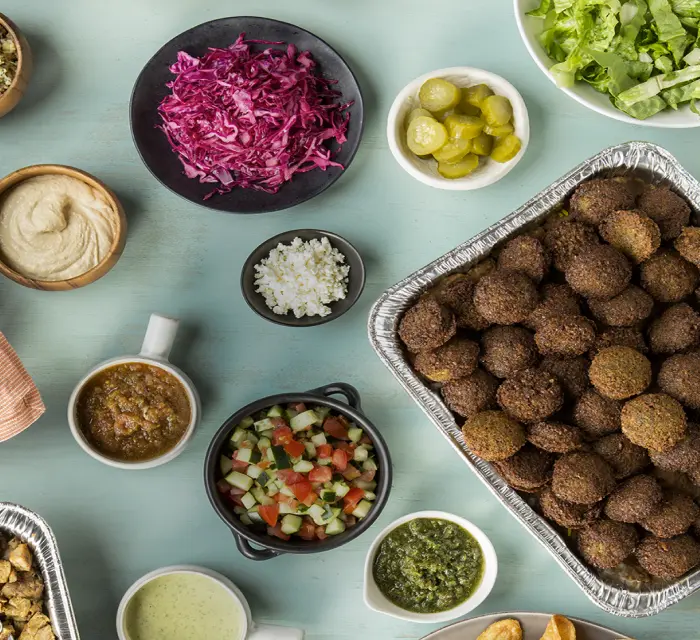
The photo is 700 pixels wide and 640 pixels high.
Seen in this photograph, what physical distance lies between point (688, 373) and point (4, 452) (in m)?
2.37

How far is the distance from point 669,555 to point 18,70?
8.68 feet

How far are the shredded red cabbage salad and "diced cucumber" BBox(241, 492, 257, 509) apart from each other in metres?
1.05

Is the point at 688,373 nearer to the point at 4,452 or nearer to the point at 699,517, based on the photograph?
the point at 699,517

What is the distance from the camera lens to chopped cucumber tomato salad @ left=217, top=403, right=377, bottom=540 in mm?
2684

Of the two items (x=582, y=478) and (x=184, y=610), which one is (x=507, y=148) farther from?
(x=184, y=610)

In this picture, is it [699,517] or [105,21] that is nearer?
[699,517]

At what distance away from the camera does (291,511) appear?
2693 millimetres

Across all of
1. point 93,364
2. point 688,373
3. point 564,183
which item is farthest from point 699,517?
point 93,364

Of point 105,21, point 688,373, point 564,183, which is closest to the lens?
point 688,373

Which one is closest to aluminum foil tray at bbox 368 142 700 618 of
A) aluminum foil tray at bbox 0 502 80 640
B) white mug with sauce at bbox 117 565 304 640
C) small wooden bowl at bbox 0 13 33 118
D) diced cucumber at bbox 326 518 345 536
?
diced cucumber at bbox 326 518 345 536

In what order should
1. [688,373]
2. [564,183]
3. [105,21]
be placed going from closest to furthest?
[688,373]
[564,183]
[105,21]

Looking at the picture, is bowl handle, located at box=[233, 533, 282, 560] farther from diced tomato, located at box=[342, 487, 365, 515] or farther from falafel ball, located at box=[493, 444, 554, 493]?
falafel ball, located at box=[493, 444, 554, 493]

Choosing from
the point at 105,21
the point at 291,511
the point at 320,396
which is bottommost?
the point at 291,511

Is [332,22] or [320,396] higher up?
[332,22]
